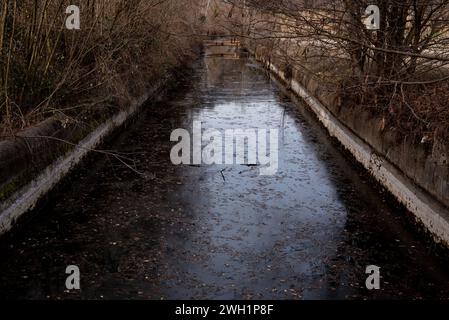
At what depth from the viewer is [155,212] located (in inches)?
310

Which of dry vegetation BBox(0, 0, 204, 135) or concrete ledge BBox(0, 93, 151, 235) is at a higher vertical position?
dry vegetation BBox(0, 0, 204, 135)

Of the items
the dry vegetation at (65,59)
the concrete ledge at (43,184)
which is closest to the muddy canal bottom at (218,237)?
the concrete ledge at (43,184)

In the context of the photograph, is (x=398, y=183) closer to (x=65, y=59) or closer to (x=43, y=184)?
(x=43, y=184)

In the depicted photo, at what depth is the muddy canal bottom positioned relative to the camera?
18.7ft

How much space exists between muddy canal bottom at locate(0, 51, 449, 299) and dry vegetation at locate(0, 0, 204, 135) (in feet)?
4.53

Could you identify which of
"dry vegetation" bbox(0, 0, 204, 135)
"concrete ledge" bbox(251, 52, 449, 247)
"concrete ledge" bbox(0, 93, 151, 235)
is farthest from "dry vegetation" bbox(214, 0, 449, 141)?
"concrete ledge" bbox(0, 93, 151, 235)

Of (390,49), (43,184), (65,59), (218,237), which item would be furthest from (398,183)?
(65,59)

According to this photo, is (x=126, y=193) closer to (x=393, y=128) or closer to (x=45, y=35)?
(x=45, y=35)

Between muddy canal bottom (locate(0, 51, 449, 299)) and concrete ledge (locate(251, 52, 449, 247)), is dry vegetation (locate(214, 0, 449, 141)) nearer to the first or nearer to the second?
concrete ledge (locate(251, 52, 449, 247))

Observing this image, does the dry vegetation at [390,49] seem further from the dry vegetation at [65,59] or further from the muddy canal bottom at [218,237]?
the dry vegetation at [65,59]

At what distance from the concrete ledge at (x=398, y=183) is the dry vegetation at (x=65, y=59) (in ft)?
12.8

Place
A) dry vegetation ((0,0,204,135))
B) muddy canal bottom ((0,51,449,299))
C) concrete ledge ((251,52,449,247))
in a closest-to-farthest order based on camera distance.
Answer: muddy canal bottom ((0,51,449,299))
concrete ledge ((251,52,449,247))
dry vegetation ((0,0,204,135))

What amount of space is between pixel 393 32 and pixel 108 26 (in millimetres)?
6424
